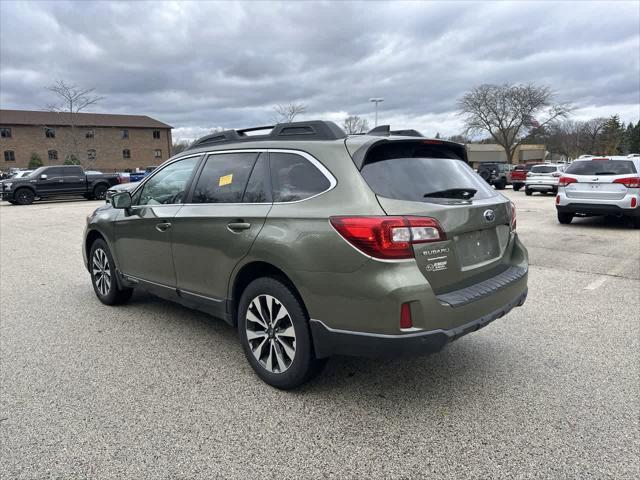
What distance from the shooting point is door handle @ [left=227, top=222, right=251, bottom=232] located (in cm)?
328

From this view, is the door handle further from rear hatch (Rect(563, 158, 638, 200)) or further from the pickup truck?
the pickup truck

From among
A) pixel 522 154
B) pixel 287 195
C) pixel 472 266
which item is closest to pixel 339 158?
pixel 287 195

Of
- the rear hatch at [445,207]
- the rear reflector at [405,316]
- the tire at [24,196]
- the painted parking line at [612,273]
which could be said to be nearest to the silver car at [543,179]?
the painted parking line at [612,273]

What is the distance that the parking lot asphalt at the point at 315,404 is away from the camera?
8.07 feet

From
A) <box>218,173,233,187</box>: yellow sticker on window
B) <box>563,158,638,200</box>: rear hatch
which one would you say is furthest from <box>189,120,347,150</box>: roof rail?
<box>563,158,638,200</box>: rear hatch

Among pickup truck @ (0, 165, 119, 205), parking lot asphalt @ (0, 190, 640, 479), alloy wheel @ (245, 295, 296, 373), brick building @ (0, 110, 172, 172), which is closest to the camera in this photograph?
parking lot asphalt @ (0, 190, 640, 479)

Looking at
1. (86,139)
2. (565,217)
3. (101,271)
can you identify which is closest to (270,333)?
(101,271)

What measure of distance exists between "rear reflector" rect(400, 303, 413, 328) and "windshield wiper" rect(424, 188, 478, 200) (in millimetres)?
753

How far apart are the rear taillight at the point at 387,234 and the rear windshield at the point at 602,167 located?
9.68 m

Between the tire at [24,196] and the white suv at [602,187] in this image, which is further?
the tire at [24,196]

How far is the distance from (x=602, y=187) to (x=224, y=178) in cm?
968

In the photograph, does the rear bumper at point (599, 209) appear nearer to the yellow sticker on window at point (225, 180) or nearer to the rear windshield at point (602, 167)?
the rear windshield at point (602, 167)

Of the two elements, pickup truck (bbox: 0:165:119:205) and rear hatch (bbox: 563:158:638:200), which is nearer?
rear hatch (bbox: 563:158:638:200)

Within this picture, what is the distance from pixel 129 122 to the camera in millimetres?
71000
